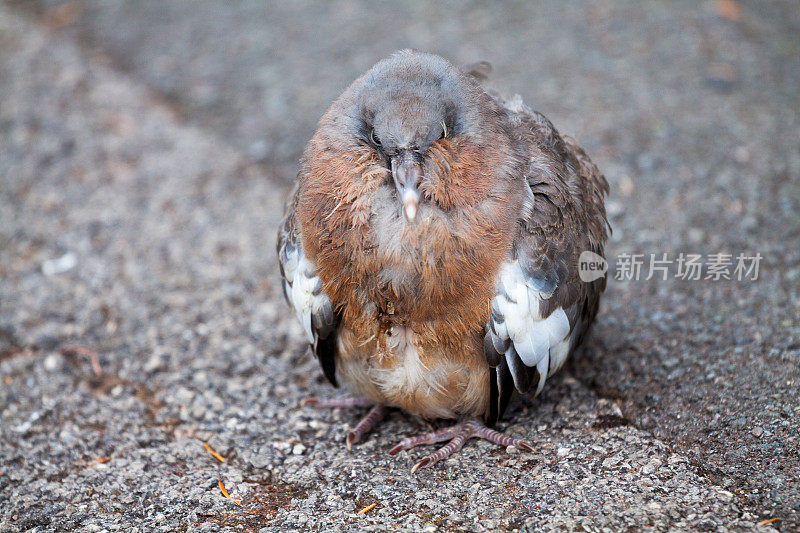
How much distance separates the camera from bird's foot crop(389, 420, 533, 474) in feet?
13.5

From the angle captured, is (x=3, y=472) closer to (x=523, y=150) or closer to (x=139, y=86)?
(x=523, y=150)

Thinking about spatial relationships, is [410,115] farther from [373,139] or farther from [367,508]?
[367,508]

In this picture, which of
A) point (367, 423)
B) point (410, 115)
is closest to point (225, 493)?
point (367, 423)

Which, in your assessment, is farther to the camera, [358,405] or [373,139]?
[358,405]

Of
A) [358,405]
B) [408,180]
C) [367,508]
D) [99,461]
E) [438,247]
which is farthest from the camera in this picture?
[358,405]

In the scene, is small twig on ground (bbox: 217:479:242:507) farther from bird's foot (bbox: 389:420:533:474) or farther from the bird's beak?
the bird's beak

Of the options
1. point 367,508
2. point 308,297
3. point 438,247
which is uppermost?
point 438,247

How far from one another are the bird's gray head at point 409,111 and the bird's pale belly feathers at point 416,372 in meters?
0.81

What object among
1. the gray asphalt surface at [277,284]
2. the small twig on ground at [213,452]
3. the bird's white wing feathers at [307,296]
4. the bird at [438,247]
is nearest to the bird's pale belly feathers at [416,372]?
the bird at [438,247]

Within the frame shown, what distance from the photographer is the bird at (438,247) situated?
354 cm

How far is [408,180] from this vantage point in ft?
11.1

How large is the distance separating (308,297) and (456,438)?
1139 mm

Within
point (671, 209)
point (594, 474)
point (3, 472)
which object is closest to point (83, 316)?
point (3, 472)

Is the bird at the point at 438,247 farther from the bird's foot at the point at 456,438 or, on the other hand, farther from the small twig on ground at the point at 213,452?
the small twig on ground at the point at 213,452
